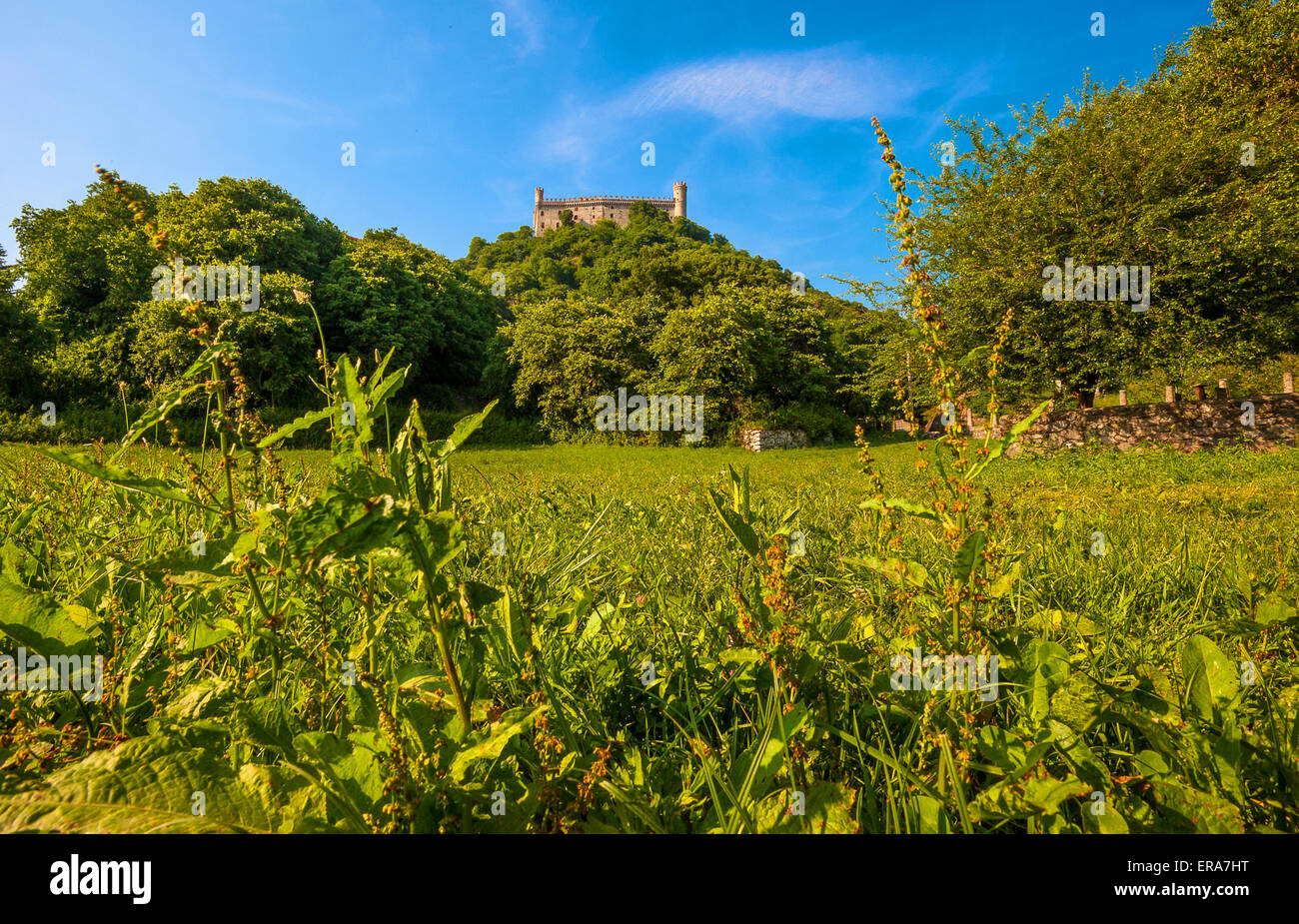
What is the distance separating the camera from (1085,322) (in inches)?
575

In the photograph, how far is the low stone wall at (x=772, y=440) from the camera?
74.2ft

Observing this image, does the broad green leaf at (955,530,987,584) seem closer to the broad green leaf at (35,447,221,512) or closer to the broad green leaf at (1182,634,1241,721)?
the broad green leaf at (1182,634,1241,721)

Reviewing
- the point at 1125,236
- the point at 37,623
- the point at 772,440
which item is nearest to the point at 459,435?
the point at 37,623

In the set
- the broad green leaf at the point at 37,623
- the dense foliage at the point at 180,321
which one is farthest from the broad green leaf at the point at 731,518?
the dense foliage at the point at 180,321

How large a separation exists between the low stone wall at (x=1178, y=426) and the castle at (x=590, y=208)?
8729 cm

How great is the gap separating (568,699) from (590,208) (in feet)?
338

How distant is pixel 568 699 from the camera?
137 centimetres

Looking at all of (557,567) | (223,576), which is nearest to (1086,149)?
(557,567)

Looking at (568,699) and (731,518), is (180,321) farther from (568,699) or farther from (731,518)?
(731,518)

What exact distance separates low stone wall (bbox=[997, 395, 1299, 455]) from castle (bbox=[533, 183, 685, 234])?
8729 centimetres

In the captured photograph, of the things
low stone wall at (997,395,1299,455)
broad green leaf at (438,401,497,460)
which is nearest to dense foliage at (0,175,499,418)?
broad green leaf at (438,401,497,460)

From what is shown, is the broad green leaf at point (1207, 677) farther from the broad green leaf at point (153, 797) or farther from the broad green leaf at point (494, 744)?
the broad green leaf at point (153, 797)

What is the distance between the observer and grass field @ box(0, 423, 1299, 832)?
0.75 meters
